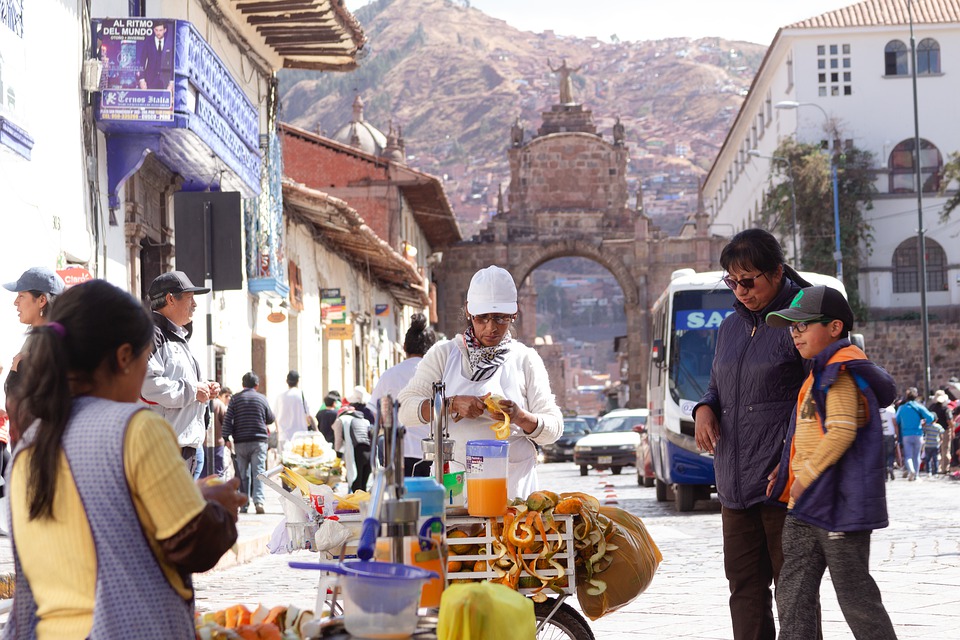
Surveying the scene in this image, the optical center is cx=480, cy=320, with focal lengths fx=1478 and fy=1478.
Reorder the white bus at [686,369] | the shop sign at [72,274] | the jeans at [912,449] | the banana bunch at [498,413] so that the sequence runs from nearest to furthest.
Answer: the banana bunch at [498,413]
the shop sign at [72,274]
the white bus at [686,369]
the jeans at [912,449]

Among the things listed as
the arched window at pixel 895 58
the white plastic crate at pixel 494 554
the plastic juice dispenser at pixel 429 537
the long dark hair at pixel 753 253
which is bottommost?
the white plastic crate at pixel 494 554

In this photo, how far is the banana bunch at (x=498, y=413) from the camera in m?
5.34

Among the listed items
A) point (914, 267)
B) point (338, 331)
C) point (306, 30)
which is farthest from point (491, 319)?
point (914, 267)

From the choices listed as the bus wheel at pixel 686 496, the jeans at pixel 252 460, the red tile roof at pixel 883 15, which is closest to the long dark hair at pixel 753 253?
the bus wheel at pixel 686 496

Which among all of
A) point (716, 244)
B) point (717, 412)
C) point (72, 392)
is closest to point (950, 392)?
→ point (716, 244)

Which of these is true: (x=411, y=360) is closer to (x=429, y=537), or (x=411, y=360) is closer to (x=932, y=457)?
(x=429, y=537)

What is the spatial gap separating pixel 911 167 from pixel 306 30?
38.0 metres

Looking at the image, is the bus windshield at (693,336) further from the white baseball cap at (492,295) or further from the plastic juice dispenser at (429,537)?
the plastic juice dispenser at (429,537)

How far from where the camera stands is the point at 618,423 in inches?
1474

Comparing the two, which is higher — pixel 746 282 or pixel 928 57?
pixel 928 57

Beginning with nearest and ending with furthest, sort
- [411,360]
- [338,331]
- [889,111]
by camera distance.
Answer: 1. [411,360]
2. [338,331]
3. [889,111]

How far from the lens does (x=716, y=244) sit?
5944 cm

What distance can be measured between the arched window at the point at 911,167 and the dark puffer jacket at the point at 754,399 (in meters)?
51.8

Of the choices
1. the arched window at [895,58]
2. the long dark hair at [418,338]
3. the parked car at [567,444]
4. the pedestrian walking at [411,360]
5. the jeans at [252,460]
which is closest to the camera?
the pedestrian walking at [411,360]
